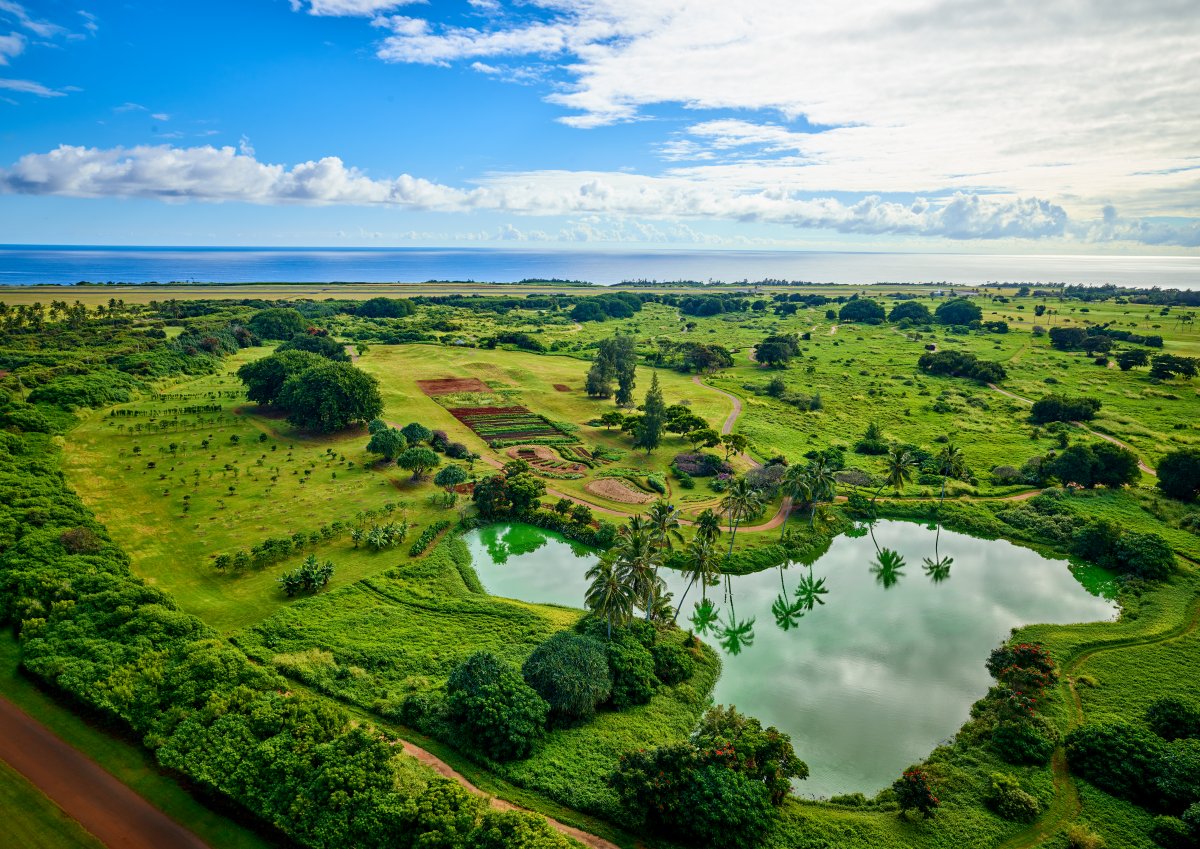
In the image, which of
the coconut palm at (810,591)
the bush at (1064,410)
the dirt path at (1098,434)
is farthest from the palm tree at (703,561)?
the bush at (1064,410)

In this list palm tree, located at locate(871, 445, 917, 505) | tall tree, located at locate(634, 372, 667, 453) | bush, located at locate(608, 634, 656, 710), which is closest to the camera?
bush, located at locate(608, 634, 656, 710)

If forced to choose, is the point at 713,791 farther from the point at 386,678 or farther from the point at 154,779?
the point at 154,779

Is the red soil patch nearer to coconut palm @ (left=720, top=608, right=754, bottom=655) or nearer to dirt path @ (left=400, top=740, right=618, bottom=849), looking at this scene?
coconut palm @ (left=720, top=608, right=754, bottom=655)


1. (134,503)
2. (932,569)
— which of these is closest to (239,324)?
(134,503)

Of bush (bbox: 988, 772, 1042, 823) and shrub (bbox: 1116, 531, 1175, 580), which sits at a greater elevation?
shrub (bbox: 1116, 531, 1175, 580)

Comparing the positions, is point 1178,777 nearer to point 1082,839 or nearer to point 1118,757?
point 1118,757

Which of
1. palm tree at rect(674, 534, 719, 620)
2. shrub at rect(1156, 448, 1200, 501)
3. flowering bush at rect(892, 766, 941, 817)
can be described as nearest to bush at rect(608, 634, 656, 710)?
palm tree at rect(674, 534, 719, 620)
